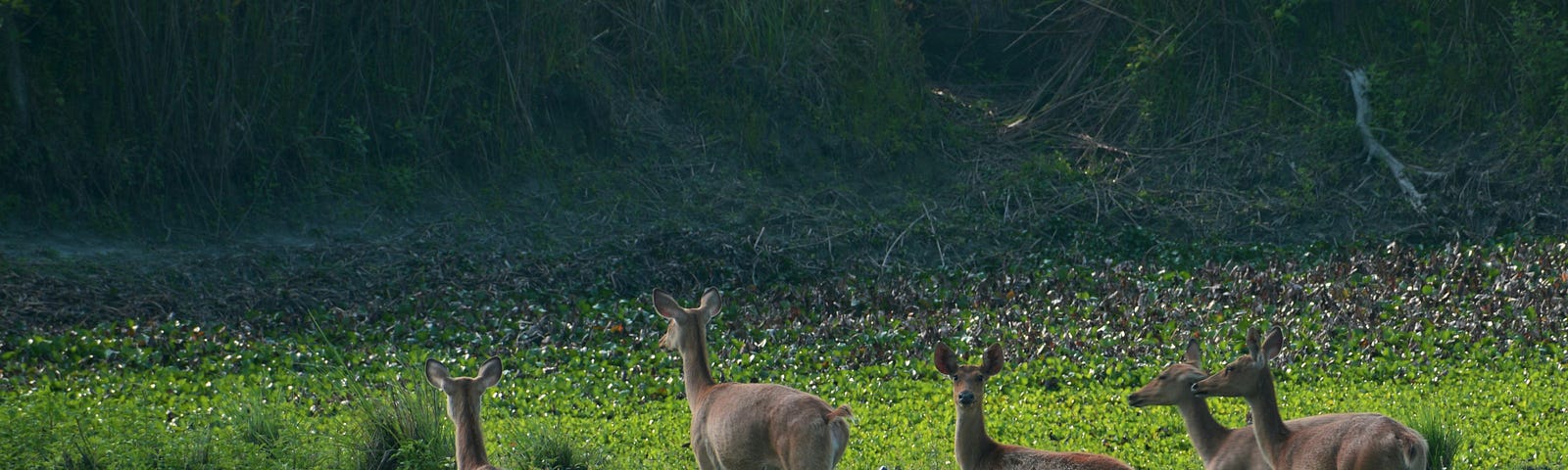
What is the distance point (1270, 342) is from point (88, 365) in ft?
27.2

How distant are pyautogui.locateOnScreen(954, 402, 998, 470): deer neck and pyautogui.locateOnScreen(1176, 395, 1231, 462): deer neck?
1092 millimetres

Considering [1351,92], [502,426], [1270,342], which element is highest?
[1270,342]

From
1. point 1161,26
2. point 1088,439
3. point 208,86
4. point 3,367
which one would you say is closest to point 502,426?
point 1088,439

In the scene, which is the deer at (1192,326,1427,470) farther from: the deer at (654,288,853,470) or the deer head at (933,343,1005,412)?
the deer at (654,288,853,470)

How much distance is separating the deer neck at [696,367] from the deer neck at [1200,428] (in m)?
2.32

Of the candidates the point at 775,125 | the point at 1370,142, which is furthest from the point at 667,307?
the point at 1370,142

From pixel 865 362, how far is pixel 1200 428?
15.1 ft

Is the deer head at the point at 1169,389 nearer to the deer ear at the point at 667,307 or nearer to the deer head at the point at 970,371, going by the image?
the deer head at the point at 970,371

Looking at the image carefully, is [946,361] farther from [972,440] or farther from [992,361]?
[972,440]

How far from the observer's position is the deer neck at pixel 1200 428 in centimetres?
853

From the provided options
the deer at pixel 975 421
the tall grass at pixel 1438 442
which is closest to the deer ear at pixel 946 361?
the deer at pixel 975 421

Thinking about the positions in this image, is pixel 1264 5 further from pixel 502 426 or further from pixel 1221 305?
pixel 502 426

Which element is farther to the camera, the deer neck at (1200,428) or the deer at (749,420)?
the deer neck at (1200,428)

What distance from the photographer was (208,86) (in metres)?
16.5
